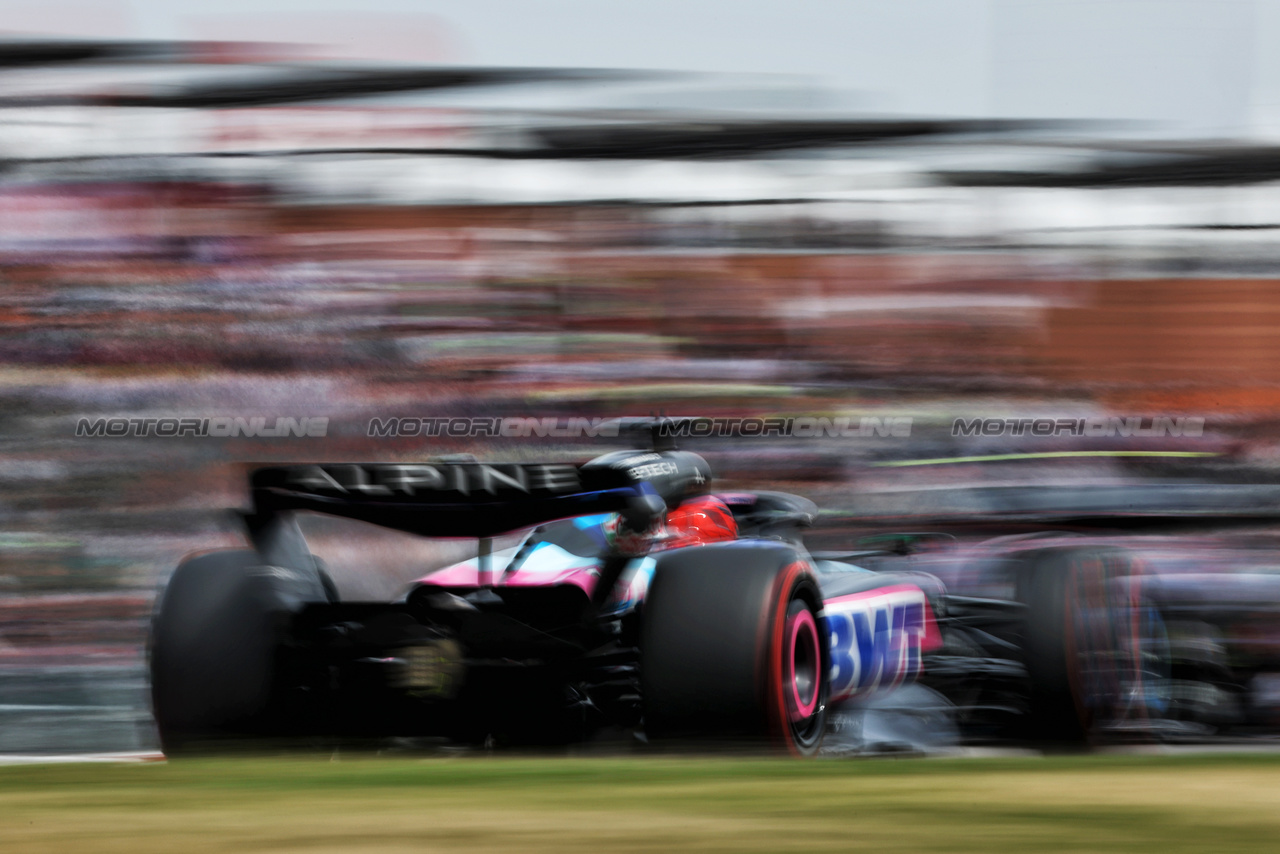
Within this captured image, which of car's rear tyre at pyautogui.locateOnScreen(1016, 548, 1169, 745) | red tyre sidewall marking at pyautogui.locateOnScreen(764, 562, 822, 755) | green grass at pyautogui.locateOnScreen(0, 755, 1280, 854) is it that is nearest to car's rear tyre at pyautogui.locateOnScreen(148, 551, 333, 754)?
green grass at pyautogui.locateOnScreen(0, 755, 1280, 854)

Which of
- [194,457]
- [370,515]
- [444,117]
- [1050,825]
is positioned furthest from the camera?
[444,117]

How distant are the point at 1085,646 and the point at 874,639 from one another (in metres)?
0.70

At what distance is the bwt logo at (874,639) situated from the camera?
443 cm

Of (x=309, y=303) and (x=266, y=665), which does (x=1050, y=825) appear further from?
(x=309, y=303)

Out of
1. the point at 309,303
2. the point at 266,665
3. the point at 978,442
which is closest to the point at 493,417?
the point at 309,303

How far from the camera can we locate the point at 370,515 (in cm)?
378

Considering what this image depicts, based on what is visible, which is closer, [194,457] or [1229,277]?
[194,457]

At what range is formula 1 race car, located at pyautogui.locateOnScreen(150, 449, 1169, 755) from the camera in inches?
146

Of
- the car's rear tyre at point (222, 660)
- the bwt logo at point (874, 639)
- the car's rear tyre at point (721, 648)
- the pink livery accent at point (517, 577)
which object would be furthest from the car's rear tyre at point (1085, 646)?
the car's rear tyre at point (222, 660)

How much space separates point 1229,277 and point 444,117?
3785mm

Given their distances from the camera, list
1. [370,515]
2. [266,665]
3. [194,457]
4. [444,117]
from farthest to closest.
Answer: [444,117] < [194,457] < [266,665] < [370,515]

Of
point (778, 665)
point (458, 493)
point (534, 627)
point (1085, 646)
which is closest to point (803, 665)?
point (778, 665)

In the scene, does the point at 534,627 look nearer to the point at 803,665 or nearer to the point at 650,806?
the point at 803,665

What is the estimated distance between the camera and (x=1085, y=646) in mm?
4879
